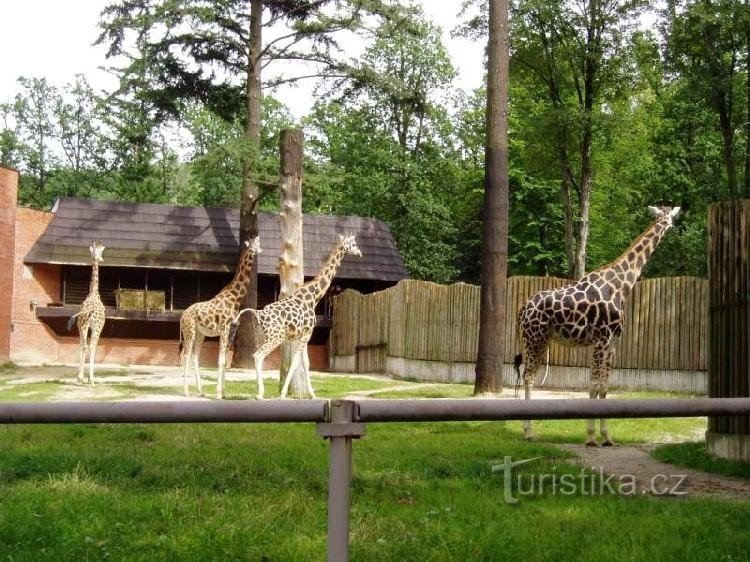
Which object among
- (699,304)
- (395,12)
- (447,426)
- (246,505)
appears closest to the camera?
(246,505)

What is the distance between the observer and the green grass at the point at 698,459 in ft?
28.6

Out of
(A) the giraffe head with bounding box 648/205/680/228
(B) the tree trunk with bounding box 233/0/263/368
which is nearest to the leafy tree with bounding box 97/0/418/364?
(B) the tree trunk with bounding box 233/0/263/368

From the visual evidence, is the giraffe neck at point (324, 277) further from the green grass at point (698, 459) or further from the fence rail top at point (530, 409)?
the fence rail top at point (530, 409)

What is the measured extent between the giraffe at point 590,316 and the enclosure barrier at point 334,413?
22.6ft

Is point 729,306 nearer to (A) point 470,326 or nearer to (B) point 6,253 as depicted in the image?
(A) point 470,326

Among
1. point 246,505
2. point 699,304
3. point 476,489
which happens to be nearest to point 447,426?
point 476,489

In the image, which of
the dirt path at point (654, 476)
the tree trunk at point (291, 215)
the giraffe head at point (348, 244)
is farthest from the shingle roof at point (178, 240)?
the dirt path at point (654, 476)

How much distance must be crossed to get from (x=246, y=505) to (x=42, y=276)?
26.5 m

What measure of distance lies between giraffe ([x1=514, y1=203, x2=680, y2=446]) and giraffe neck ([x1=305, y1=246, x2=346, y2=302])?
4794 millimetres

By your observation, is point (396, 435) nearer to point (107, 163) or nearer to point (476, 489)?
point (476, 489)

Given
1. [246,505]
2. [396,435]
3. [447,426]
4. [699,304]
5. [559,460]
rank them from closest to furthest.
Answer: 1. [246,505]
2. [559,460]
3. [396,435]
4. [447,426]
5. [699,304]

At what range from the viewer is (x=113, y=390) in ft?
58.4

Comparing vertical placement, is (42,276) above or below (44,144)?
below

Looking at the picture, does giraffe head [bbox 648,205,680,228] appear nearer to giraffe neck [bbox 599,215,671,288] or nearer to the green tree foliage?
giraffe neck [bbox 599,215,671,288]
